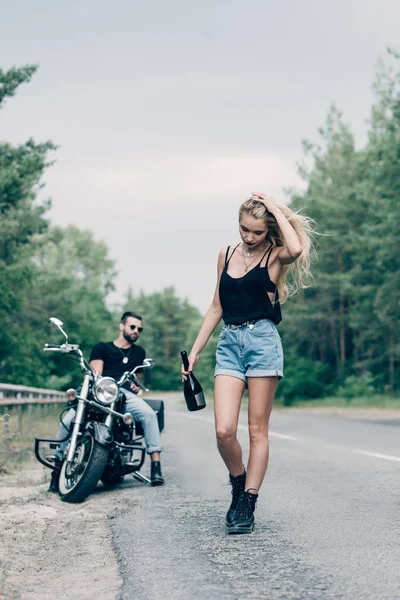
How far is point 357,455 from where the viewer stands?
11.0 metres

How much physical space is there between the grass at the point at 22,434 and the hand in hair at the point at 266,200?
5.46 metres

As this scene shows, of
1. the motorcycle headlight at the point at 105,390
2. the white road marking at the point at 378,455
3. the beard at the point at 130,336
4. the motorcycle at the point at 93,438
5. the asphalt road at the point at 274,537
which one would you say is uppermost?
the beard at the point at 130,336

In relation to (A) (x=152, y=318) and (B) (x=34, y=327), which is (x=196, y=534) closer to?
(B) (x=34, y=327)

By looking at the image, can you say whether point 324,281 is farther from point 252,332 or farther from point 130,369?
point 252,332

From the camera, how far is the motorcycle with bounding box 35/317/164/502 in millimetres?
7758

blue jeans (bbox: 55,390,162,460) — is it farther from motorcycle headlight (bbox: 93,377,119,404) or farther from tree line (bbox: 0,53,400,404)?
tree line (bbox: 0,53,400,404)

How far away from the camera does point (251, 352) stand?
18.9ft

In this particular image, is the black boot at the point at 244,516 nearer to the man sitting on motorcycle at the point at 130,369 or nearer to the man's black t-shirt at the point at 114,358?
the man sitting on motorcycle at the point at 130,369

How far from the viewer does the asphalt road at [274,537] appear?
13.9 ft

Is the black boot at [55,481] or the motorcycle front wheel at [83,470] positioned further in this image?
the black boot at [55,481]

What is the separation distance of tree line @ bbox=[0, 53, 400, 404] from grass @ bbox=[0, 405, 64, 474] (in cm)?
1065

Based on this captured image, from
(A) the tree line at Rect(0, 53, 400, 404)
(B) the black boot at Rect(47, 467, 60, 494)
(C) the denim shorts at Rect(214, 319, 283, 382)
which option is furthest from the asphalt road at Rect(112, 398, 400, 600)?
(A) the tree line at Rect(0, 53, 400, 404)

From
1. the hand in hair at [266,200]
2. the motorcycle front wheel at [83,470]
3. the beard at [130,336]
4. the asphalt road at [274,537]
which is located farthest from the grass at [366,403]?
the hand in hair at [266,200]

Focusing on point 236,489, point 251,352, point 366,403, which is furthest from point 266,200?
point 366,403
